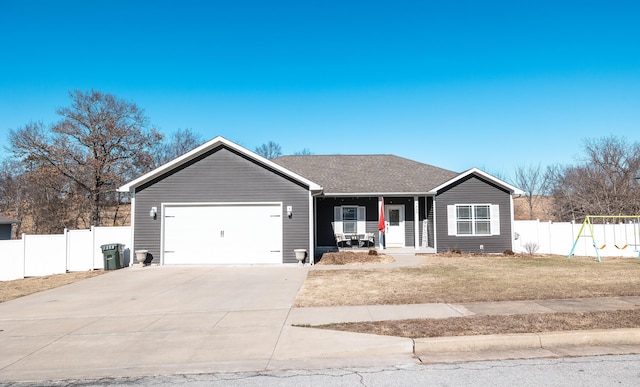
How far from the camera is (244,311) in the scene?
8141 millimetres

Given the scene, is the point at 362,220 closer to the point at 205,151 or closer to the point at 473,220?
the point at 473,220

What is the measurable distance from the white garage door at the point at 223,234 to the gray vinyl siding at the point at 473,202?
27.6 feet

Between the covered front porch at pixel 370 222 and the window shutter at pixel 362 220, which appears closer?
the covered front porch at pixel 370 222

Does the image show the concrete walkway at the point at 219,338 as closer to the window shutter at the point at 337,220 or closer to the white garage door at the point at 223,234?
the white garage door at the point at 223,234

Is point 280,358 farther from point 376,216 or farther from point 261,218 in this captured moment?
point 376,216

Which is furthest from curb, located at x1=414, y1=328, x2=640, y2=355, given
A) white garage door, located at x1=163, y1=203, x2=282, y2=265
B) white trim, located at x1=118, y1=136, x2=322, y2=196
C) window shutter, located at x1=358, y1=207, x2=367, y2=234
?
window shutter, located at x1=358, y1=207, x2=367, y2=234

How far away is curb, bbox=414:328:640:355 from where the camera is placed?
5.65 metres

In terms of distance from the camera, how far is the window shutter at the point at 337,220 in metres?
20.4

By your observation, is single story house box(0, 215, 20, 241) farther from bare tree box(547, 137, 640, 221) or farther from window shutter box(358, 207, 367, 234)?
bare tree box(547, 137, 640, 221)

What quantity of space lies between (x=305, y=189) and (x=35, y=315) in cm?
982

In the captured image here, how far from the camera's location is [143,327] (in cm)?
709

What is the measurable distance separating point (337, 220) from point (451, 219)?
18.5 ft

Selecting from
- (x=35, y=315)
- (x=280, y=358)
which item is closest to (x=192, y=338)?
(x=280, y=358)

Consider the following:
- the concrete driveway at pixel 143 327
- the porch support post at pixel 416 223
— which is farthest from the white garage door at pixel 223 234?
the porch support post at pixel 416 223
